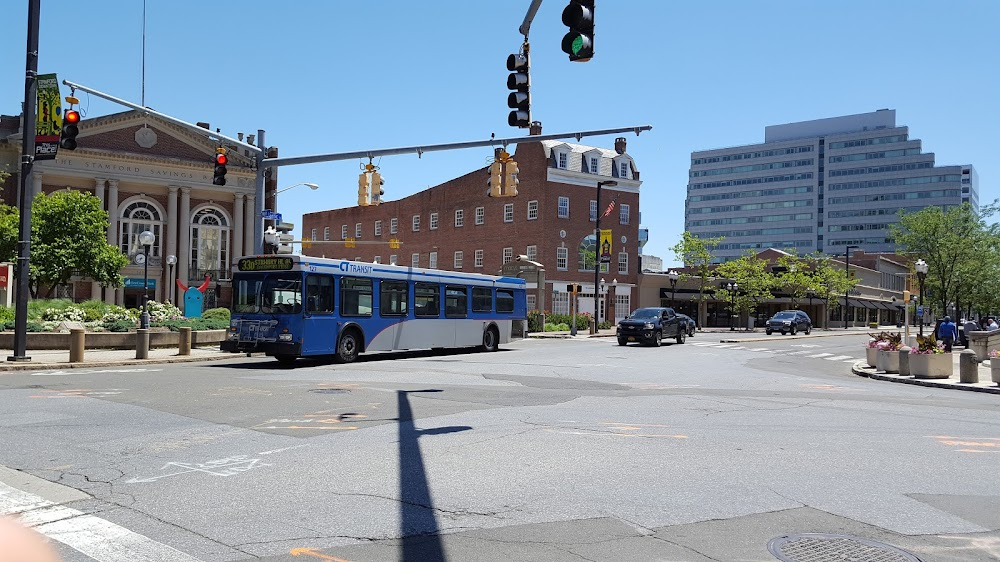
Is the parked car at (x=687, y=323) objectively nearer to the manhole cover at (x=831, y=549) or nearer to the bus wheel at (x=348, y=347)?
the bus wheel at (x=348, y=347)

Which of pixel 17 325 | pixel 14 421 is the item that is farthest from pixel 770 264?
pixel 14 421

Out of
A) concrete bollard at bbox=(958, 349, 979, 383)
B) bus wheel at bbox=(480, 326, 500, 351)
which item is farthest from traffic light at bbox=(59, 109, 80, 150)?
concrete bollard at bbox=(958, 349, 979, 383)

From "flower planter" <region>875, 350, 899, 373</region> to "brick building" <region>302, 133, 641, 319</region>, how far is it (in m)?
34.7

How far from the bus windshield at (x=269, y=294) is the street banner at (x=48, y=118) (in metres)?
5.69

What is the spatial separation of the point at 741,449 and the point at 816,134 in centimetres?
16146

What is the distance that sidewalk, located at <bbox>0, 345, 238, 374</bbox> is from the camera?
19.7 meters

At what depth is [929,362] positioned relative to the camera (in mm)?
21938

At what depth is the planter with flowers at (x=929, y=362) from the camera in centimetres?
2183

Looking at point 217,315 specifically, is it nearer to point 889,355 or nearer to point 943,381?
point 889,355

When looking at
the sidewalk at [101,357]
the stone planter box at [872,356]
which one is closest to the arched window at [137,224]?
the sidewalk at [101,357]

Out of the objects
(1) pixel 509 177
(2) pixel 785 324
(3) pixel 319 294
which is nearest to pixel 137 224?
(3) pixel 319 294

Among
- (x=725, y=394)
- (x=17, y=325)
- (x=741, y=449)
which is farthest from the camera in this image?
(x=17, y=325)

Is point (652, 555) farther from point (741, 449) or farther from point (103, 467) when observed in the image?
point (103, 467)

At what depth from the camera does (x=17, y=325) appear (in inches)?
793
